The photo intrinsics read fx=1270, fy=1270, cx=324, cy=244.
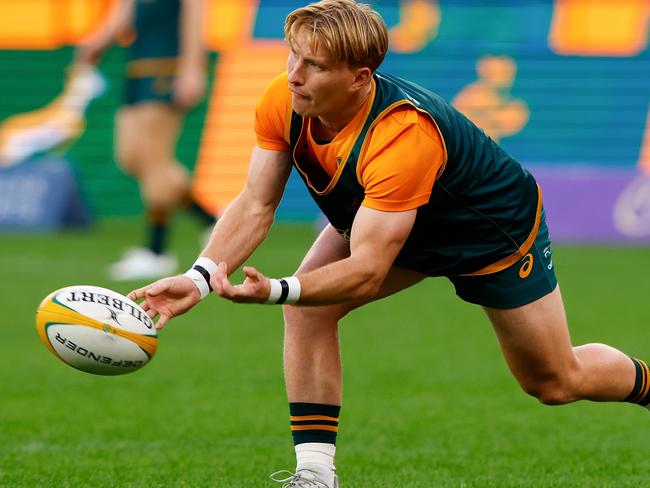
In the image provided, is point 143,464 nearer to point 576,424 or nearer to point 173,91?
point 576,424

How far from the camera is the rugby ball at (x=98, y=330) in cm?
405

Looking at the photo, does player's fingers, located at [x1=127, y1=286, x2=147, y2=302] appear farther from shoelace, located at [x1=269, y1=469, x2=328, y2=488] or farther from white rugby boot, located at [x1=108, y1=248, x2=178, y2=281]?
white rugby boot, located at [x1=108, y1=248, x2=178, y2=281]

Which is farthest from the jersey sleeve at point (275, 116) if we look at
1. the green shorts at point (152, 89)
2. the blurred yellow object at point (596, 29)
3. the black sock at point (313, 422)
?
the blurred yellow object at point (596, 29)

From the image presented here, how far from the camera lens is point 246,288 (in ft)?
11.8

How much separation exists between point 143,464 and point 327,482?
946 mm

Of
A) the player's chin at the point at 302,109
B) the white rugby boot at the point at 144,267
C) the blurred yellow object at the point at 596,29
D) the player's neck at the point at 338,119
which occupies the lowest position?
the player's chin at the point at 302,109

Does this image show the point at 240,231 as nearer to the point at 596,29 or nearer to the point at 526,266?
the point at 526,266

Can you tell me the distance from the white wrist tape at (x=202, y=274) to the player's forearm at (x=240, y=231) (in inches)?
2.8

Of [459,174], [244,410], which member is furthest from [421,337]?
[459,174]

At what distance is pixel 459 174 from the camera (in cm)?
422

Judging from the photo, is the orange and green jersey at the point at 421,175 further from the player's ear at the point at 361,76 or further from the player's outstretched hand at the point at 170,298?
the player's outstretched hand at the point at 170,298

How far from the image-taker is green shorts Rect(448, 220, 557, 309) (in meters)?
4.48

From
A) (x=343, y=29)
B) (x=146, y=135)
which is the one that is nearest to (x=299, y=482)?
(x=343, y=29)

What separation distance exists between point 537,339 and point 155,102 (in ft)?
23.9
